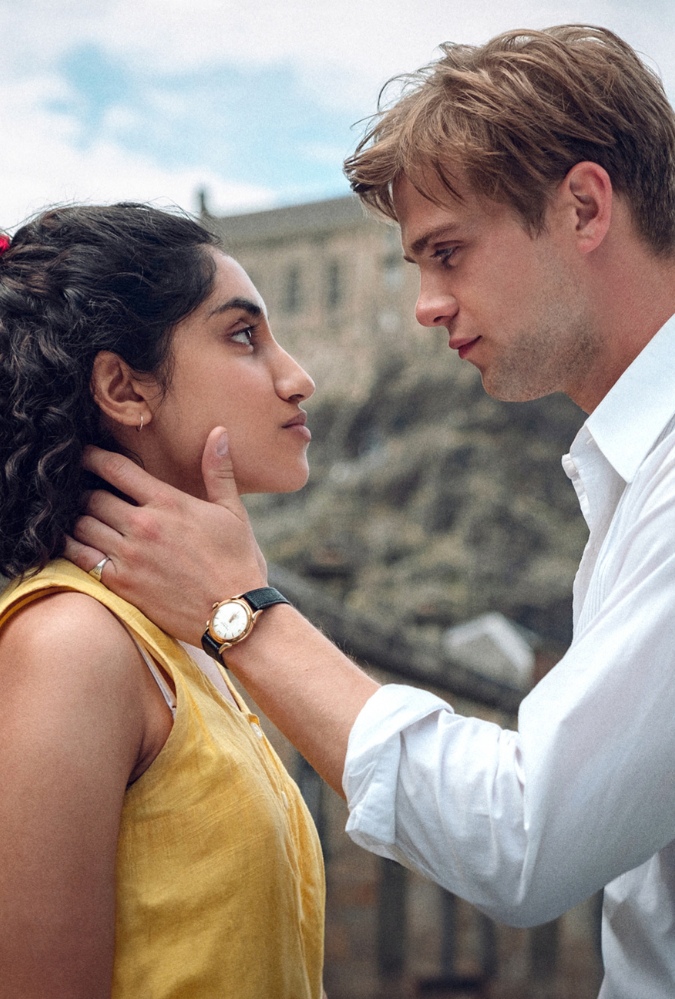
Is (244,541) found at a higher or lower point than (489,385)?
lower

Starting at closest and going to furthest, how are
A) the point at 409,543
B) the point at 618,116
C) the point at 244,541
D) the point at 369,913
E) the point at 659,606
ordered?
the point at 659,606 < the point at 244,541 < the point at 618,116 < the point at 369,913 < the point at 409,543

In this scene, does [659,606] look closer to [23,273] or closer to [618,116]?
[618,116]

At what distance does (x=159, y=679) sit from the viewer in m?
1.87

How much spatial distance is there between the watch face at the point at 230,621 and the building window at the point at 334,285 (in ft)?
159

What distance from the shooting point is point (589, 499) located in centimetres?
221

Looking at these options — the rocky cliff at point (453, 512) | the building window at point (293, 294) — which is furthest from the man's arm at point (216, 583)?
the building window at point (293, 294)

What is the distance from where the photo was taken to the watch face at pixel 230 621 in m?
1.84

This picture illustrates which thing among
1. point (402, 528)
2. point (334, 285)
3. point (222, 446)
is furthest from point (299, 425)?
point (334, 285)

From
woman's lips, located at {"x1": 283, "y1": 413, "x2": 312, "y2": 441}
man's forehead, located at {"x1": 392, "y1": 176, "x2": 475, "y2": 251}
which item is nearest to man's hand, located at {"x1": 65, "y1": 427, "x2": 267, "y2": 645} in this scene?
woman's lips, located at {"x1": 283, "y1": 413, "x2": 312, "y2": 441}

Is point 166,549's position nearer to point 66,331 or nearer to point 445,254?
point 66,331

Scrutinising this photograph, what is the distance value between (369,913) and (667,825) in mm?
3364

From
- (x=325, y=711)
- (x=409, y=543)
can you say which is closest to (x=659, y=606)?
(x=325, y=711)

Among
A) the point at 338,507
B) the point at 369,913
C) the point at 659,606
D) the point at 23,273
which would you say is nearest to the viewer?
the point at 659,606

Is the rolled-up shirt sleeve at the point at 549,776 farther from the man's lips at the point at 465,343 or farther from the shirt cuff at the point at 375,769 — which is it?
the man's lips at the point at 465,343
